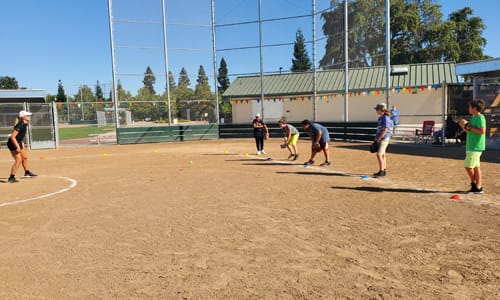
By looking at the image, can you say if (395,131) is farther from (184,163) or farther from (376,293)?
(376,293)

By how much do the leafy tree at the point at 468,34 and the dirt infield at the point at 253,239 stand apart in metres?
45.1

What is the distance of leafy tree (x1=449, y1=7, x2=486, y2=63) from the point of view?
46.9m

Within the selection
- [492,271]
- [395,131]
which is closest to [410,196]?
[492,271]

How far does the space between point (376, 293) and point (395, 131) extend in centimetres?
1944

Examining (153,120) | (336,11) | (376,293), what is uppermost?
(336,11)

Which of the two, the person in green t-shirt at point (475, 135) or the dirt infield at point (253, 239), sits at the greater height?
the person in green t-shirt at point (475, 135)

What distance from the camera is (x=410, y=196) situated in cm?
716

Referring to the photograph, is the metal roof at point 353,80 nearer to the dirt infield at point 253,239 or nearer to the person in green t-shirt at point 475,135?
the person in green t-shirt at point 475,135

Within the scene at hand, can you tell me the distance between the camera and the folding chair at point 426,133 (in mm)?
18297

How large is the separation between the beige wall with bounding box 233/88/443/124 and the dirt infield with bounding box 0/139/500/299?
2293 centimetres

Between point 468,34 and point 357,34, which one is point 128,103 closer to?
point 357,34

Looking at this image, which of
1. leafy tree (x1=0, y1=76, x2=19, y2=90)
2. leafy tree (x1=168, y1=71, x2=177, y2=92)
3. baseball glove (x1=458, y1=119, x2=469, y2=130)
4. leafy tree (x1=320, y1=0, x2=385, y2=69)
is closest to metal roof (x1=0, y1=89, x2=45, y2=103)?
leafy tree (x1=168, y1=71, x2=177, y2=92)

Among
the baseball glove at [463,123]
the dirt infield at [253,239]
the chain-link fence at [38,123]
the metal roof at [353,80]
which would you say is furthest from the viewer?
the metal roof at [353,80]

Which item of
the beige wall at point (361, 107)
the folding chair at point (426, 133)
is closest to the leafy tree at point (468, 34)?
the beige wall at point (361, 107)
